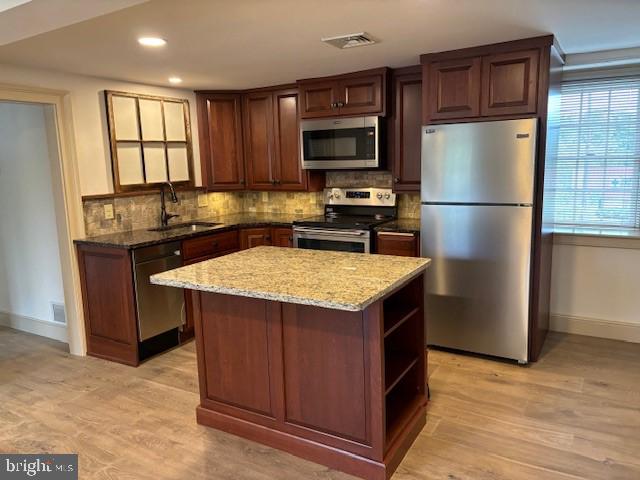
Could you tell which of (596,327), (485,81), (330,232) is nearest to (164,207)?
(330,232)

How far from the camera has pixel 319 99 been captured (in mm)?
4082

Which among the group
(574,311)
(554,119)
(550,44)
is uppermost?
(550,44)

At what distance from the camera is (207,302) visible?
8.03 feet

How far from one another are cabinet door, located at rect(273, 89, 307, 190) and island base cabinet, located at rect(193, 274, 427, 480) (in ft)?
7.47

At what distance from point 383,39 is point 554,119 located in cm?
133

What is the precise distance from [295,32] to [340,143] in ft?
4.93

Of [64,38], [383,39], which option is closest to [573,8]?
[383,39]

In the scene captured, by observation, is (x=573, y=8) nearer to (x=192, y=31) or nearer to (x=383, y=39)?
(x=383, y=39)

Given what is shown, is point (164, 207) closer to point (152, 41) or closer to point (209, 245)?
point (209, 245)

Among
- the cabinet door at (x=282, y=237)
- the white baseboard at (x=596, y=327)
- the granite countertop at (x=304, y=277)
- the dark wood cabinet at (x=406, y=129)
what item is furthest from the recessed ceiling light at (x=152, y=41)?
the white baseboard at (x=596, y=327)

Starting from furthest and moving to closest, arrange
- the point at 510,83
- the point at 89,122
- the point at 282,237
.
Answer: the point at 282,237
the point at 89,122
the point at 510,83

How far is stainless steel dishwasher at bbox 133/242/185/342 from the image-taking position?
340cm

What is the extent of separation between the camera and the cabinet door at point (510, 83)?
2965 millimetres

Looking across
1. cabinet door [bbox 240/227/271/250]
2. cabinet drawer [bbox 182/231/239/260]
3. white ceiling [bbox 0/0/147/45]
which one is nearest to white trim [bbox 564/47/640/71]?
cabinet door [bbox 240/227/271/250]
